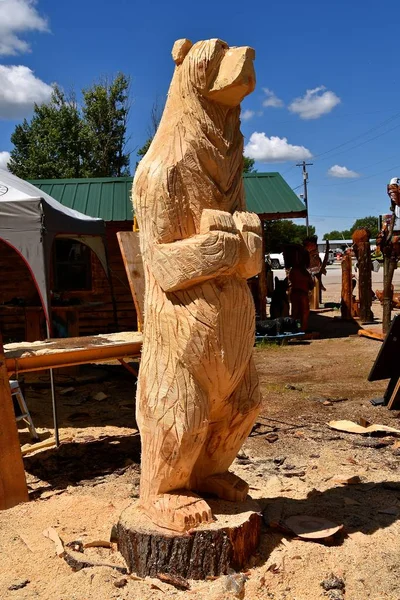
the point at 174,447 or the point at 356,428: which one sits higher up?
the point at 174,447

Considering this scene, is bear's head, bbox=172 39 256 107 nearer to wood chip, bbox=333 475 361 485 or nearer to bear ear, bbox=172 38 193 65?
bear ear, bbox=172 38 193 65

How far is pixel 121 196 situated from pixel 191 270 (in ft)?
28.1

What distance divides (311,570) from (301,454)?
1788 mm

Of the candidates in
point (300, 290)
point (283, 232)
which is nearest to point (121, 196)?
point (300, 290)

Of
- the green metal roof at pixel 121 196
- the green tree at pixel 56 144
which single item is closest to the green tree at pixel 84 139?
the green tree at pixel 56 144

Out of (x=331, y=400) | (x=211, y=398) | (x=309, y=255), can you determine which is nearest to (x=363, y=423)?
(x=331, y=400)

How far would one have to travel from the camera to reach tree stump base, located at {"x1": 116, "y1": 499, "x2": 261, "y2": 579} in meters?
2.37

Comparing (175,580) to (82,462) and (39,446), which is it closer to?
(82,462)

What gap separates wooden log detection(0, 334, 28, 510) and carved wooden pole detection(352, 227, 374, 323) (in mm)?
9513

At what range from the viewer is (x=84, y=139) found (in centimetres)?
2225

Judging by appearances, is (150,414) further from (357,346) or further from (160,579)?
(357,346)

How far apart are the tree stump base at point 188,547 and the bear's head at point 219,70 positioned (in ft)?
6.18

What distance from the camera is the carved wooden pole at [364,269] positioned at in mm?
11781

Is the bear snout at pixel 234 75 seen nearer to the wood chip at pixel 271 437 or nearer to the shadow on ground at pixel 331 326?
the wood chip at pixel 271 437
